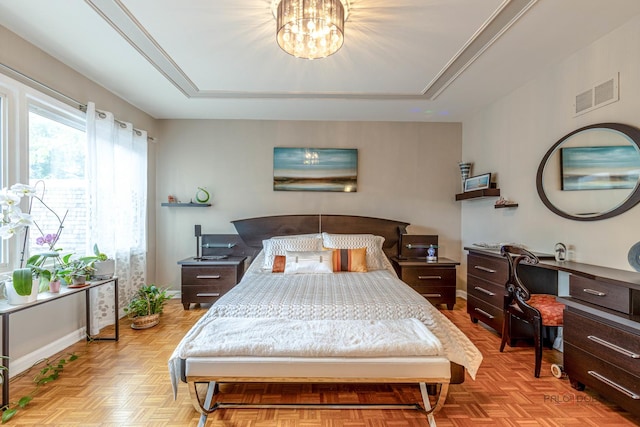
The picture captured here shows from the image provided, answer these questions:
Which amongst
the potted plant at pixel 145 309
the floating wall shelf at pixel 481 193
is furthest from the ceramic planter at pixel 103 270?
the floating wall shelf at pixel 481 193

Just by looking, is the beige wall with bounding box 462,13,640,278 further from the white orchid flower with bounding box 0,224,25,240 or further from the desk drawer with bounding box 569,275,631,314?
the white orchid flower with bounding box 0,224,25,240

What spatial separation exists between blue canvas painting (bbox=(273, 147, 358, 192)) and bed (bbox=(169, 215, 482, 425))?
1.64 metres

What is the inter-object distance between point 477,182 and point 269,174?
276 centimetres

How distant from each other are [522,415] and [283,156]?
11.8ft

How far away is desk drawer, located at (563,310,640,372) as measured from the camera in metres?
1.64

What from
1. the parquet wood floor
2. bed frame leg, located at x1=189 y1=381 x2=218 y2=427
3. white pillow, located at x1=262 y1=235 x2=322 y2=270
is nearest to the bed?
bed frame leg, located at x1=189 y1=381 x2=218 y2=427

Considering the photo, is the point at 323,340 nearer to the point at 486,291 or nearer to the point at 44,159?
the point at 486,291

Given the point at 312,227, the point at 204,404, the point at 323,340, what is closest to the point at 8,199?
the point at 204,404

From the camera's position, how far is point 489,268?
9.78 feet

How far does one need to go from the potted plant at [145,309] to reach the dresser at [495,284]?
345 centimetres

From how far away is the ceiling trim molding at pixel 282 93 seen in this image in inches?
78.1

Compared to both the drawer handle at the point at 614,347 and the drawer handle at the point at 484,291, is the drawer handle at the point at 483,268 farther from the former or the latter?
the drawer handle at the point at 614,347

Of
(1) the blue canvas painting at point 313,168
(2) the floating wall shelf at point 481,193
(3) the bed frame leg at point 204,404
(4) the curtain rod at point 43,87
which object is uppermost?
(4) the curtain rod at point 43,87

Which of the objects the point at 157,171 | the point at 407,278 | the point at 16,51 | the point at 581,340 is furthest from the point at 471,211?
the point at 16,51
